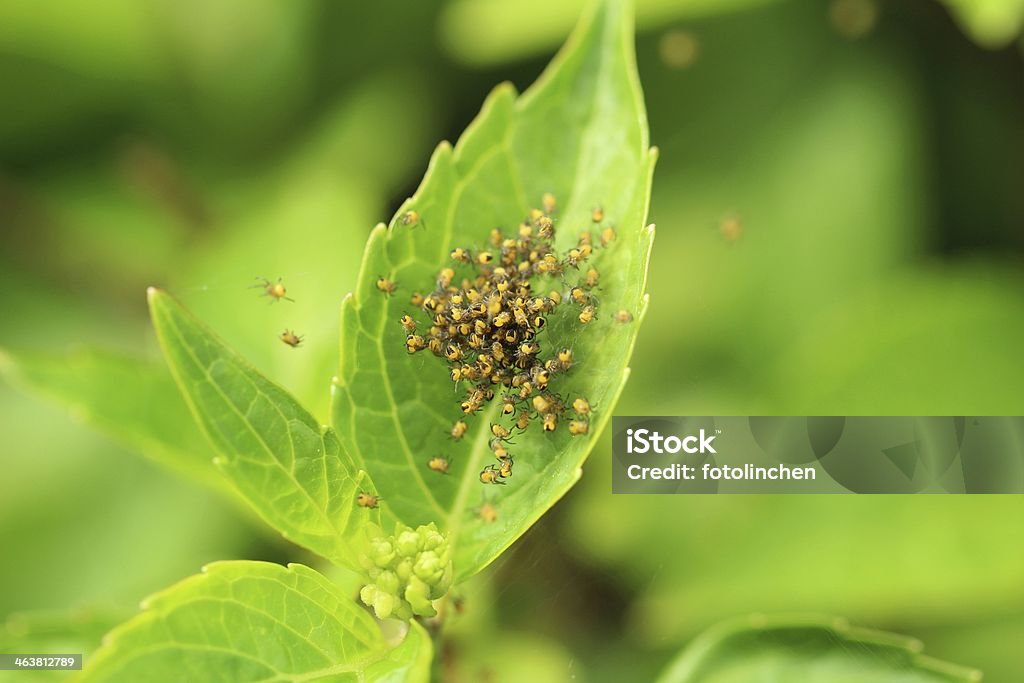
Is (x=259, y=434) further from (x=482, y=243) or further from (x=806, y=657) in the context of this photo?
(x=806, y=657)

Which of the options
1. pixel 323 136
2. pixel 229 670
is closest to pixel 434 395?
A: pixel 229 670

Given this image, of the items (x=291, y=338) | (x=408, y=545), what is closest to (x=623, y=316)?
(x=408, y=545)

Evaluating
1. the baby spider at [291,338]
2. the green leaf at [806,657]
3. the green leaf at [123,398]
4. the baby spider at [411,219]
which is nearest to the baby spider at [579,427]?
the baby spider at [411,219]

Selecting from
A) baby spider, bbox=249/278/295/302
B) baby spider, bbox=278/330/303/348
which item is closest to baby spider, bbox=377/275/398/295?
baby spider, bbox=278/330/303/348
